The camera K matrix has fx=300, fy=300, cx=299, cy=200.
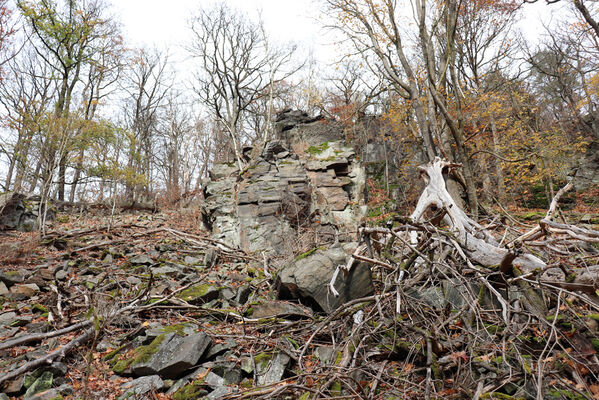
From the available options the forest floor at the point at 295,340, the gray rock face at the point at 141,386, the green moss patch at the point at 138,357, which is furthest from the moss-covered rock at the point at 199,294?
the gray rock face at the point at 141,386

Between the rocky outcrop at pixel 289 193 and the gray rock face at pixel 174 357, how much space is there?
4.96m

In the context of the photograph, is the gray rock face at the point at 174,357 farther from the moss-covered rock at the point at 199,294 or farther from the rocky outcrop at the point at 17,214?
the rocky outcrop at the point at 17,214

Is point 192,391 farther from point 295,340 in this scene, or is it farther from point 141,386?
→ point 295,340

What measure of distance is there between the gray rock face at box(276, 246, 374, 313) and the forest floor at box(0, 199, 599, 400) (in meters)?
0.24

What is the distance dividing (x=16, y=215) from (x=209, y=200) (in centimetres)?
684

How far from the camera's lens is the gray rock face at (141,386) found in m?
3.06

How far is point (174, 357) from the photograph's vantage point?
136 inches

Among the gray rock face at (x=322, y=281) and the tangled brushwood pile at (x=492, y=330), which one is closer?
the tangled brushwood pile at (x=492, y=330)

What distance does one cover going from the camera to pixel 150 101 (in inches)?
905

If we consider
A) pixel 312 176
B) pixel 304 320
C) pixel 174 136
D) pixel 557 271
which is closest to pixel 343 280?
pixel 304 320

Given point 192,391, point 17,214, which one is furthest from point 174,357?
point 17,214

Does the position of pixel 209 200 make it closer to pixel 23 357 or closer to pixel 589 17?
pixel 23 357

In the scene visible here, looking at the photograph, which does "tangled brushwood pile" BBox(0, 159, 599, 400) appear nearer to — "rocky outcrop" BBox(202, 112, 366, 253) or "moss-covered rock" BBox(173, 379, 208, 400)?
"moss-covered rock" BBox(173, 379, 208, 400)

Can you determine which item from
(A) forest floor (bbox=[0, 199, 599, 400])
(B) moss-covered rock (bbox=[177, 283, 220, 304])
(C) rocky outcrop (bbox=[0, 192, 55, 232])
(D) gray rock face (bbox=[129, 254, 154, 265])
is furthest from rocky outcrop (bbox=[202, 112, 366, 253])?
(C) rocky outcrop (bbox=[0, 192, 55, 232])
